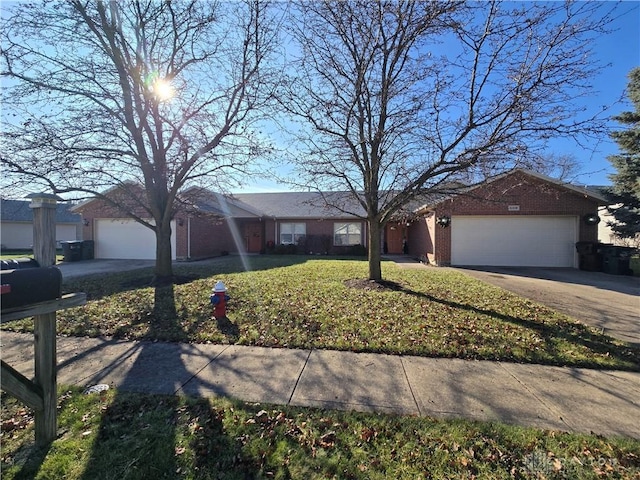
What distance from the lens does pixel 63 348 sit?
4.66 m

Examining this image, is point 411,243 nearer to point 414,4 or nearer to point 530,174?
point 530,174

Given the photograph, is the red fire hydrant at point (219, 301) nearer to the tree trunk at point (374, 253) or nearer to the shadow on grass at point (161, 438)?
the shadow on grass at point (161, 438)

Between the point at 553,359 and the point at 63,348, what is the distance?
24.0 ft

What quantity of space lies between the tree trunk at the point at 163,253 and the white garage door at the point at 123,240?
8783mm

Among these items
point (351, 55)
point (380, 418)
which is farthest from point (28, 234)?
point (380, 418)

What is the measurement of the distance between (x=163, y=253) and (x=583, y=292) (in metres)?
12.9

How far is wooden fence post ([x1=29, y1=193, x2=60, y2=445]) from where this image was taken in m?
2.51

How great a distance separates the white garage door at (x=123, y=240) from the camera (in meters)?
18.0

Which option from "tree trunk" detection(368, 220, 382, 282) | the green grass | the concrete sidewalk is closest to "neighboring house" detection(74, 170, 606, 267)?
"tree trunk" detection(368, 220, 382, 282)

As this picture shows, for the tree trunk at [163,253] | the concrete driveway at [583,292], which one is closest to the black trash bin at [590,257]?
the concrete driveway at [583,292]

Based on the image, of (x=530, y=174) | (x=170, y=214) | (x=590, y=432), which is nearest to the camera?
(x=590, y=432)

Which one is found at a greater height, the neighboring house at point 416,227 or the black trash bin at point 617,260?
the neighboring house at point 416,227

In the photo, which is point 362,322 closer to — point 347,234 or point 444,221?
point 444,221

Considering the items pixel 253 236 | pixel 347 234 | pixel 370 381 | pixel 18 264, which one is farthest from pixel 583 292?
pixel 253 236
